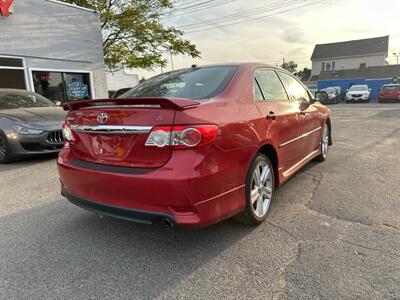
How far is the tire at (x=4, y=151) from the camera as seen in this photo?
6.11 meters

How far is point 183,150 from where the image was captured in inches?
98.1

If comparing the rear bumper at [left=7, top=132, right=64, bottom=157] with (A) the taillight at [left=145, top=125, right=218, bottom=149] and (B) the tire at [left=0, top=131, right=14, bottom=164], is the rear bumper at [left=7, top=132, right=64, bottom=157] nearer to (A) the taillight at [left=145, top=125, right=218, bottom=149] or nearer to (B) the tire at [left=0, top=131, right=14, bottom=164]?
(B) the tire at [left=0, top=131, right=14, bottom=164]

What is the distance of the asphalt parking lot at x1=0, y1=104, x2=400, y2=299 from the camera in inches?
93.5

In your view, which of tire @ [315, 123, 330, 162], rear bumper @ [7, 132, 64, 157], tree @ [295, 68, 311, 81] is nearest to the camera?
tire @ [315, 123, 330, 162]

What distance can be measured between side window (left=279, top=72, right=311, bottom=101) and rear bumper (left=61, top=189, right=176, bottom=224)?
2684 millimetres

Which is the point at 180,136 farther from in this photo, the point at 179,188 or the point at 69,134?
the point at 69,134

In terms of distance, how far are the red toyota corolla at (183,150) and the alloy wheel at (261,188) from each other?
1 cm

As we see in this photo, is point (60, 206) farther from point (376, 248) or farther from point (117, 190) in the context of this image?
point (376, 248)

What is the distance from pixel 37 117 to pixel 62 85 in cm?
739

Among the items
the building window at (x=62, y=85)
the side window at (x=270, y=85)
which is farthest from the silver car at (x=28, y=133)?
the building window at (x=62, y=85)

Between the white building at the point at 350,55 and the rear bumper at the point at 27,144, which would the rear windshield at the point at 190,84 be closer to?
the rear bumper at the point at 27,144

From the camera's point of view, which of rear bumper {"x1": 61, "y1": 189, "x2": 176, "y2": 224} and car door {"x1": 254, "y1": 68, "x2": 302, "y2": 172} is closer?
rear bumper {"x1": 61, "y1": 189, "x2": 176, "y2": 224}

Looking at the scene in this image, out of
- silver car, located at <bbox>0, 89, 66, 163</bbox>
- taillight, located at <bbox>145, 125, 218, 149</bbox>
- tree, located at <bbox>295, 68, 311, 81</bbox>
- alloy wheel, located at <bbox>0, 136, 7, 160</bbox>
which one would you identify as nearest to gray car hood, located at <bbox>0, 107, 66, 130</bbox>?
silver car, located at <bbox>0, 89, 66, 163</bbox>

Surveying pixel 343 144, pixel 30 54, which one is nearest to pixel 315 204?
pixel 343 144
